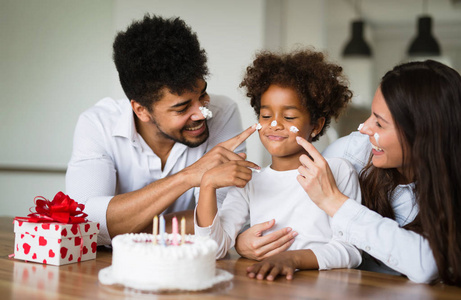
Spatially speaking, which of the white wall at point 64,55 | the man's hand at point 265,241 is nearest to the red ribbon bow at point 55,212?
the man's hand at point 265,241

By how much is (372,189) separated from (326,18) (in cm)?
293

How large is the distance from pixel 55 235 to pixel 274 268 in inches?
24.4

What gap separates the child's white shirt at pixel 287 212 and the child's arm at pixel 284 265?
0.05m

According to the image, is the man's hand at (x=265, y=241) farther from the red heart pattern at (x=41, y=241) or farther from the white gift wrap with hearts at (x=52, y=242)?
the red heart pattern at (x=41, y=241)

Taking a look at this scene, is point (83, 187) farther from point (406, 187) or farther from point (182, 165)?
point (406, 187)

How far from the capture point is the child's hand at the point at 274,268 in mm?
1374

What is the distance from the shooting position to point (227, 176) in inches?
63.4

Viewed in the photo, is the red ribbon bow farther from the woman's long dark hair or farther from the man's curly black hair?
the woman's long dark hair

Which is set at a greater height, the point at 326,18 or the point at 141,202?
the point at 326,18

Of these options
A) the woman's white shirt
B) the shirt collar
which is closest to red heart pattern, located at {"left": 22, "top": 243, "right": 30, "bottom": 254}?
the shirt collar

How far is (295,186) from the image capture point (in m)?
1.75

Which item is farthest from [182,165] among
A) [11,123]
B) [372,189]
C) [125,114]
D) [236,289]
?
[11,123]

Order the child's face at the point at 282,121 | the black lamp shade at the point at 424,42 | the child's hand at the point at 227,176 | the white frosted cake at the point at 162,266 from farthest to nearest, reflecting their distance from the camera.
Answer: the black lamp shade at the point at 424,42
the child's face at the point at 282,121
the child's hand at the point at 227,176
the white frosted cake at the point at 162,266

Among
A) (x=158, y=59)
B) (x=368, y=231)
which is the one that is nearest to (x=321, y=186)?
(x=368, y=231)
